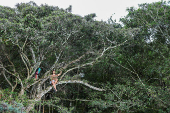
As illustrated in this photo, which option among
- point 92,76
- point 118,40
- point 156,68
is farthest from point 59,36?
point 156,68

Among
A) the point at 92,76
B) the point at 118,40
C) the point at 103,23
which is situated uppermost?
the point at 103,23

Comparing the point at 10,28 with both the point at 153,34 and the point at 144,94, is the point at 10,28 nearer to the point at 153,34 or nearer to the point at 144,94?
the point at 144,94

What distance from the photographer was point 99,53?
338 inches

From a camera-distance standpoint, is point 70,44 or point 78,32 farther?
point 70,44

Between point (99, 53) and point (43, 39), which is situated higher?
point (43, 39)

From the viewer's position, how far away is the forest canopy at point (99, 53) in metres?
7.12

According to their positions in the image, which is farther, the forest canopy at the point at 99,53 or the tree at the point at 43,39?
the forest canopy at the point at 99,53

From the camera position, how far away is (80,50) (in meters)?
10.5

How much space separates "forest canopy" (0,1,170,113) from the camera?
23.4 feet

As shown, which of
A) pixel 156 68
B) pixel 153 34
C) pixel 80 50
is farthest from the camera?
pixel 80 50

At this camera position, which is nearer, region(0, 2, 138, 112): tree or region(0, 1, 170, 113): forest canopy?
region(0, 2, 138, 112): tree

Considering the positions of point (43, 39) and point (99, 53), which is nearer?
point (43, 39)

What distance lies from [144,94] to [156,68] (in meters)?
1.64

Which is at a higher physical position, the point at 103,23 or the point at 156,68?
the point at 103,23
